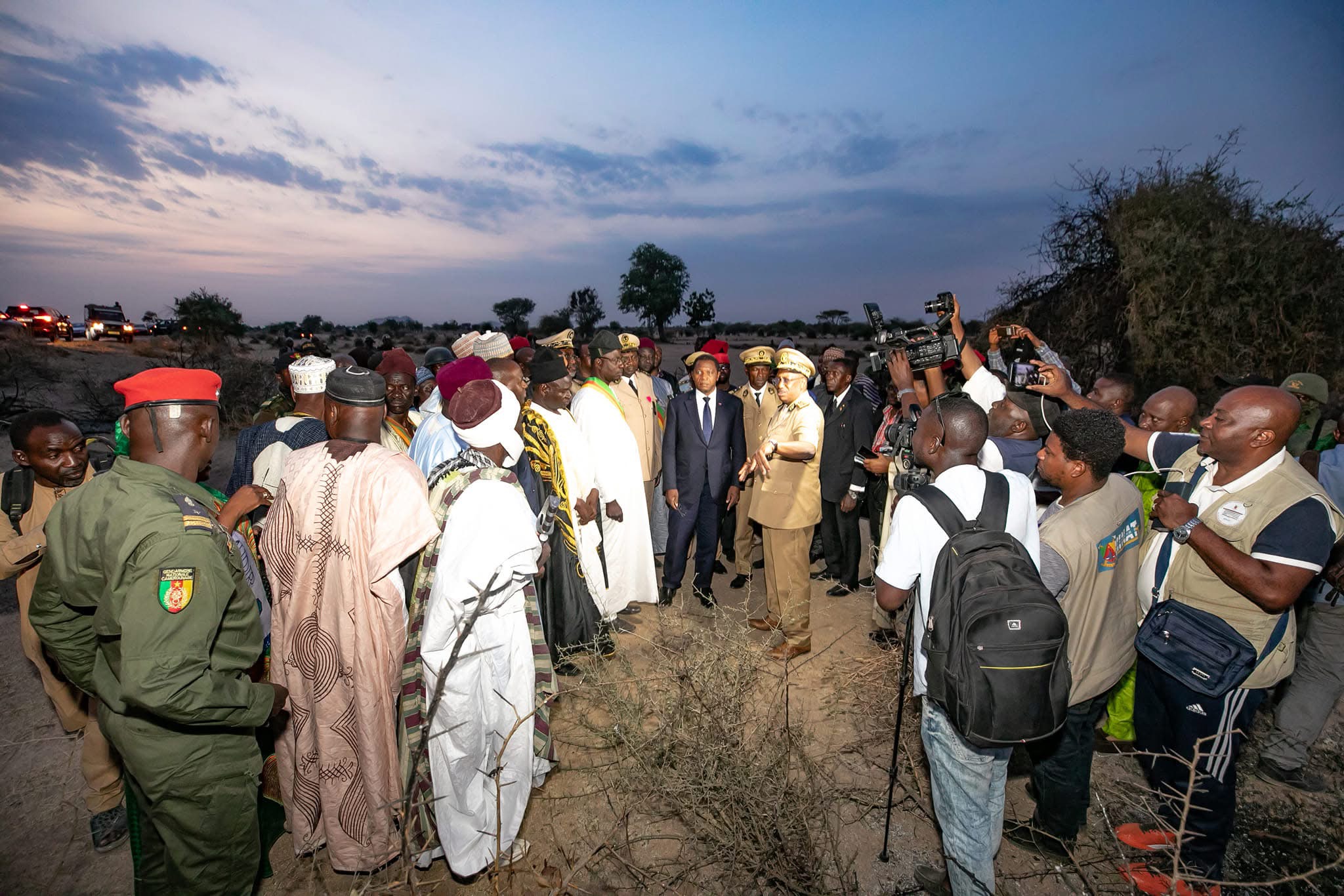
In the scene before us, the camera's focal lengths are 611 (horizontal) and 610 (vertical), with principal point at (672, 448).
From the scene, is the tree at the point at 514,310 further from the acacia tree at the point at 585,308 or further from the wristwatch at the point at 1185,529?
the wristwatch at the point at 1185,529

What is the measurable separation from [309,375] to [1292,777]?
6.09 meters

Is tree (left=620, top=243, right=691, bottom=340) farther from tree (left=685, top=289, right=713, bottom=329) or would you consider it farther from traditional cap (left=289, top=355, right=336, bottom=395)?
traditional cap (left=289, top=355, right=336, bottom=395)

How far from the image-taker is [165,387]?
213cm

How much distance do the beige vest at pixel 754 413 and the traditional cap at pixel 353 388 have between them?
3.72m

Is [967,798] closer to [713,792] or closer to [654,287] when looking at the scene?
[713,792]

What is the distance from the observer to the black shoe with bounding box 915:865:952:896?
2695 mm

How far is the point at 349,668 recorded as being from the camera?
257cm

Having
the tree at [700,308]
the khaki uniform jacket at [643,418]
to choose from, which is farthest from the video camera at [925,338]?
the tree at [700,308]

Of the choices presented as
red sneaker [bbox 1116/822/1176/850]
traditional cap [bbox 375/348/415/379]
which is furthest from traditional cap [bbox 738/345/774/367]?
red sneaker [bbox 1116/822/1176/850]

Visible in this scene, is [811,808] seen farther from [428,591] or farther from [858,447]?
[858,447]

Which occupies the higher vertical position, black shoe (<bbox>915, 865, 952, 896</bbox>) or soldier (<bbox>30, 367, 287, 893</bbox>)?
soldier (<bbox>30, 367, 287, 893</bbox>)

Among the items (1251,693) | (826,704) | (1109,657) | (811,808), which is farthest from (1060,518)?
(826,704)

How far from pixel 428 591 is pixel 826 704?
8.97 feet

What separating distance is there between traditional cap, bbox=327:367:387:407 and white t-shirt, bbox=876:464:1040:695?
2.16 metres
